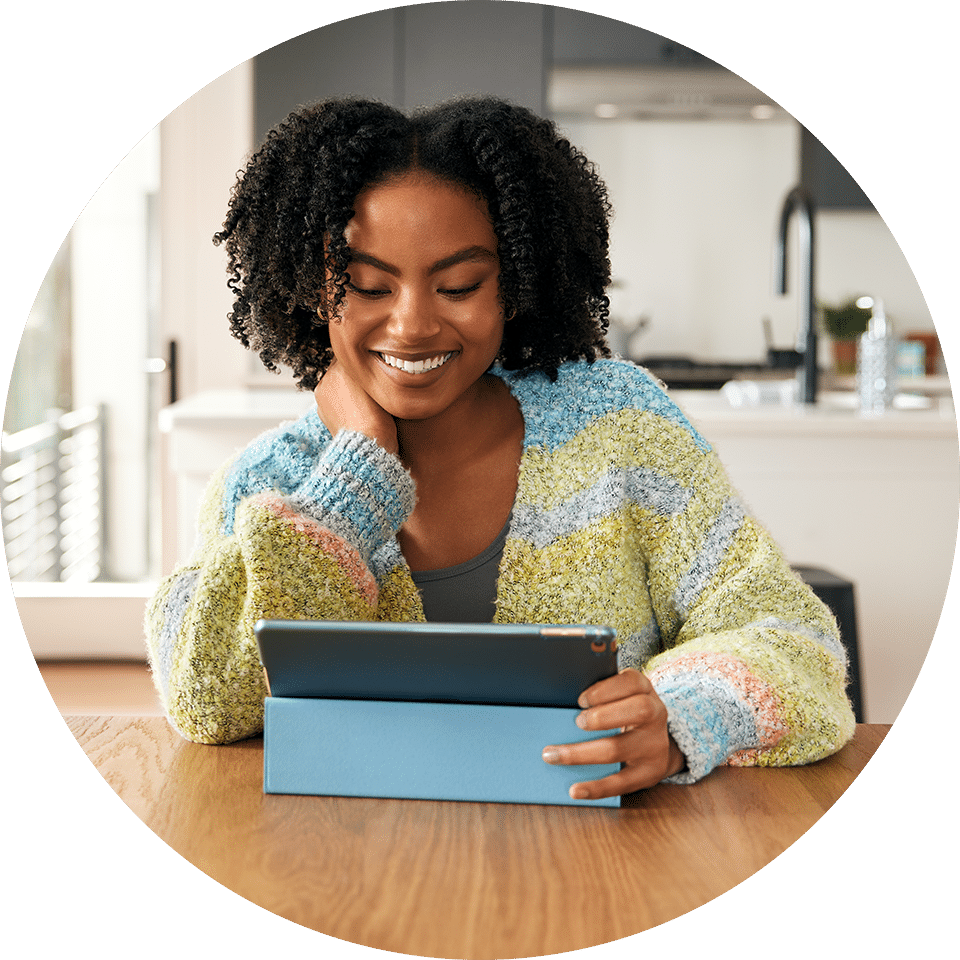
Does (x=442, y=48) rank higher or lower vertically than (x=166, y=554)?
higher

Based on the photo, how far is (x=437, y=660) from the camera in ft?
2.06

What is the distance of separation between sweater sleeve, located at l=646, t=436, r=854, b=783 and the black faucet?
38.1 inches

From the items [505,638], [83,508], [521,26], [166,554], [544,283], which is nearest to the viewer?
[505,638]

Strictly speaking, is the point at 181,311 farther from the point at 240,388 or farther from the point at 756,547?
the point at 756,547

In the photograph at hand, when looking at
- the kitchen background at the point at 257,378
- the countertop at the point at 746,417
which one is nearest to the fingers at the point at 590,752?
the kitchen background at the point at 257,378

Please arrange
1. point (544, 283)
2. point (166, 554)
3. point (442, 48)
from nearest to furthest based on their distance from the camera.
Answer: point (544, 283), point (166, 554), point (442, 48)

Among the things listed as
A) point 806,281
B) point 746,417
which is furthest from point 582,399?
point 806,281

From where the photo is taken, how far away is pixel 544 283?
3.23 feet

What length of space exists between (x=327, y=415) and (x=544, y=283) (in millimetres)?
236

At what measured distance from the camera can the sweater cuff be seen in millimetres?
851

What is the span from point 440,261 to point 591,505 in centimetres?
26

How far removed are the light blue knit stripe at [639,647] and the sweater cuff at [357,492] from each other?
23 cm

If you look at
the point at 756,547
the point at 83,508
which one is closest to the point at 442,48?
the point at 83,508

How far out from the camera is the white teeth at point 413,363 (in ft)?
2.93
